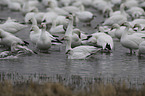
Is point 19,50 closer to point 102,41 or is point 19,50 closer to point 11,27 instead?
point 102,41

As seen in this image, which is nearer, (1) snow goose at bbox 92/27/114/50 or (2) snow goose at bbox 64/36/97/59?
(2) snow goose at bbox 64/36/97/59

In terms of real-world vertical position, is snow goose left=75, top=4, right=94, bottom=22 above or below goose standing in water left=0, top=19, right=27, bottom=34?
above

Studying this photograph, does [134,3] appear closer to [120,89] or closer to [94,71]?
[94,71]

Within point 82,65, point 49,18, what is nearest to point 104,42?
point 82,65

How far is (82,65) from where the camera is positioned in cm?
967

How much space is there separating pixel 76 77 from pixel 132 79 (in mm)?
1415

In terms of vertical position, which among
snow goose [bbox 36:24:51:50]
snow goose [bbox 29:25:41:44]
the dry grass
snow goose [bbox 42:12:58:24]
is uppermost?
snow goose [bbox 42:12:58:24]

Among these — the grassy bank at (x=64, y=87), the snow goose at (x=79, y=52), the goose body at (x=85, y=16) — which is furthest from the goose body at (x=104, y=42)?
the goose body at (x=85, y=16)

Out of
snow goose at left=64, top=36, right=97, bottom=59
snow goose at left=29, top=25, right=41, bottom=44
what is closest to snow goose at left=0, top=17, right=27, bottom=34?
Result: snow goose at left=29, top=25, right=41, bottom=44

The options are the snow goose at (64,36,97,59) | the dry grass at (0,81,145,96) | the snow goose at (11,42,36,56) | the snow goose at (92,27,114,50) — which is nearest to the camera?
the dry grass at (0,81,145,96)

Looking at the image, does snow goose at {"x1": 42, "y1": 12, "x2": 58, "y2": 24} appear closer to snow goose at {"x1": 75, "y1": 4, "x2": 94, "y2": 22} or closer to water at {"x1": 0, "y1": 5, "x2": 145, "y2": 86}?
snow goose at {"x1": 75, "y1": 4, "x2": 94, "y2": 22}

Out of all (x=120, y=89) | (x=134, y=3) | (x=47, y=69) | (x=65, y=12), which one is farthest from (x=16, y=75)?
(x=134, y=3)

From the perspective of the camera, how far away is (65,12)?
2211cm

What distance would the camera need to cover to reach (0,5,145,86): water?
8734mm
